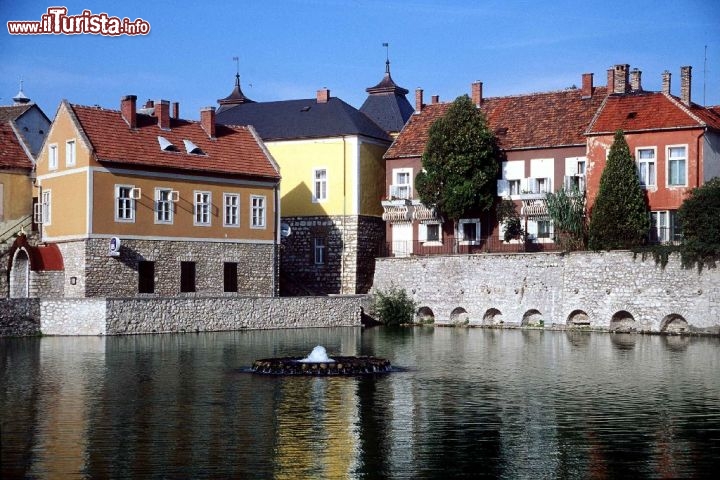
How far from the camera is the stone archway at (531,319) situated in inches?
1957

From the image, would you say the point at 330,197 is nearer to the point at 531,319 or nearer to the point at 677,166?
the point at 531,319

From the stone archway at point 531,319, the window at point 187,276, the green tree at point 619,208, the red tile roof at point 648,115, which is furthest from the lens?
the stone archway at point 531,319

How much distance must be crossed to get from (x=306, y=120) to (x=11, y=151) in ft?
50.9

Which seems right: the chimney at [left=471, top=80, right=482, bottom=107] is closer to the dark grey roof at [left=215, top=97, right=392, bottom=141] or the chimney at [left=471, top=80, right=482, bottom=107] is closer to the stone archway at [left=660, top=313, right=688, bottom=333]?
the dark grey roof at [left=215, top=97, right=392, bottom=141]

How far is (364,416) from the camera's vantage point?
22.5 meters

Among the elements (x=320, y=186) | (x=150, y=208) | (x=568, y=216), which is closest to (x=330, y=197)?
(x=320, y=186)

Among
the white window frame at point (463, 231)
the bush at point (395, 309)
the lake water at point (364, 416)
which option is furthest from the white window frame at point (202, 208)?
the lake water at point (364, 416)

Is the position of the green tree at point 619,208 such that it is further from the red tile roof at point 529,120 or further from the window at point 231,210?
the window at point 231,210

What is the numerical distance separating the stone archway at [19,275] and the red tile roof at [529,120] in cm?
1945

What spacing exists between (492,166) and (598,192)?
21.3ft

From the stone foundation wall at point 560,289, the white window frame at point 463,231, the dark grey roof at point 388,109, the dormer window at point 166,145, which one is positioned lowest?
the stone foundation wall at point 560,289

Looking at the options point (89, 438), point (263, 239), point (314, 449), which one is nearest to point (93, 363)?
point (89, 438)

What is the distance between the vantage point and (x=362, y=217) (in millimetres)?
58125

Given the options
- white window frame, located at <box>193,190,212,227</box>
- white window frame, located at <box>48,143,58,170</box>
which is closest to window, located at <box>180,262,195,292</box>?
white window frame, located at <box>193,190,212,227</box>
